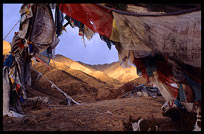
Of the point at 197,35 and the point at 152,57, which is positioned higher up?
the point at 197,35

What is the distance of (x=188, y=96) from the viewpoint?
409 centimetres

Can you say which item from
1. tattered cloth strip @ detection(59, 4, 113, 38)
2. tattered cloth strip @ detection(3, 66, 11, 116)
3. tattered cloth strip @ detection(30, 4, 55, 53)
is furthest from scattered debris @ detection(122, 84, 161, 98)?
tattered cloth strip @ detection(3, 66, 11, 116)

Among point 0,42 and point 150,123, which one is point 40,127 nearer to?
point 0,42

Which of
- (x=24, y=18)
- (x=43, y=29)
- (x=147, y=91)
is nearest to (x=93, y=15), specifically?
(x=43, y=29)

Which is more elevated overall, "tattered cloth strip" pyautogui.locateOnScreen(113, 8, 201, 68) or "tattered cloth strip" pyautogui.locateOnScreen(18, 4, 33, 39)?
"tattered cloth strip" pyautogui.locateOnScreen(18, 4, 33, 39)

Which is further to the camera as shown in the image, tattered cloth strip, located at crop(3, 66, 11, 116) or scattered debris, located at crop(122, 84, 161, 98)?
scattered debris, located at crop(122, 84, 161, 98)

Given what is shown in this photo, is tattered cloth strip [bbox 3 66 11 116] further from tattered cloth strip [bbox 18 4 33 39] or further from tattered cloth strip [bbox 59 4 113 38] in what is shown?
tattered cloth strip [bbox 59 4 113 38]

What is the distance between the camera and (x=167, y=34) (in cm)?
341

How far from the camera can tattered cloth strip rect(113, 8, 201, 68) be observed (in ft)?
10.5

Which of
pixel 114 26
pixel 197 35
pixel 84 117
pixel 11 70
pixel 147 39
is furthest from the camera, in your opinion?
pixel 84 117

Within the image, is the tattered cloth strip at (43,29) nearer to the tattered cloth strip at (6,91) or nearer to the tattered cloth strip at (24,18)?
the tattered cloth strip at (24,18)

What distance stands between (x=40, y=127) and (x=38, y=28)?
2.15 metres

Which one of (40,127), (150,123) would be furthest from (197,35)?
(40,127)

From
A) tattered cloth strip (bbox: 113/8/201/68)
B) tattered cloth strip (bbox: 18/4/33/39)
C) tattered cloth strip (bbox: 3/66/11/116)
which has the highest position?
tattered cloth strip (bbox: 18/4/33/39)
